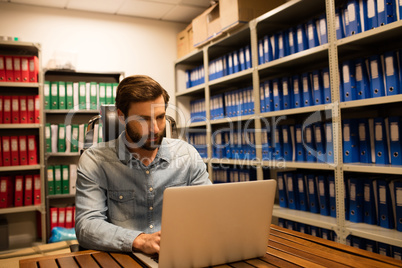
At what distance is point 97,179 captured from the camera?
47.9 inches

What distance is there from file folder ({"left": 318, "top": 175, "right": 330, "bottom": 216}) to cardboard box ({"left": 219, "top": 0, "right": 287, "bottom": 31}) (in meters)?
1.37

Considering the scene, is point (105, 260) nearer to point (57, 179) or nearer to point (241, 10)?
point (241, 10)

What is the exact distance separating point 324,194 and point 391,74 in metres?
0.87

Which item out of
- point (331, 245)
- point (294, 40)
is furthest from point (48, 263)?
point (294, 40)

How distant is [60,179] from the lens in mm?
3225

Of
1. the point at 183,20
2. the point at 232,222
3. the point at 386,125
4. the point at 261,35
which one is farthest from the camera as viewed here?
the point at 183,20

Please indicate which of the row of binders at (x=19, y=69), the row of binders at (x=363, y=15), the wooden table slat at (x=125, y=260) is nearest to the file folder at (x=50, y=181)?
the row of binders at (x=19, y=69)

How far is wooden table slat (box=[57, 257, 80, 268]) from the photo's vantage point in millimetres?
887

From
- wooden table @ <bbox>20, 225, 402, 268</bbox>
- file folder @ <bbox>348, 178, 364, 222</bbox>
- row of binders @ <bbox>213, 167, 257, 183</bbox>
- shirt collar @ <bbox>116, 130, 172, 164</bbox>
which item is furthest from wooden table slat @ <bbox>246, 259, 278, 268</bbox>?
row of binders @ <bbox>213, 167, 257, 183</bbox>

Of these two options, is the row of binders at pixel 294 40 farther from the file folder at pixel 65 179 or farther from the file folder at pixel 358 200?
the file folder at pixel 65 179

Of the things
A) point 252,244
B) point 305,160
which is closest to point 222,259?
point 252,244

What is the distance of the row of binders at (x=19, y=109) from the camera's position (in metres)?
3.02

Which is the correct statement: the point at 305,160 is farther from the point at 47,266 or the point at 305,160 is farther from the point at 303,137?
the point at 47,266

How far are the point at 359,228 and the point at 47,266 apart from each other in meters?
1.70
